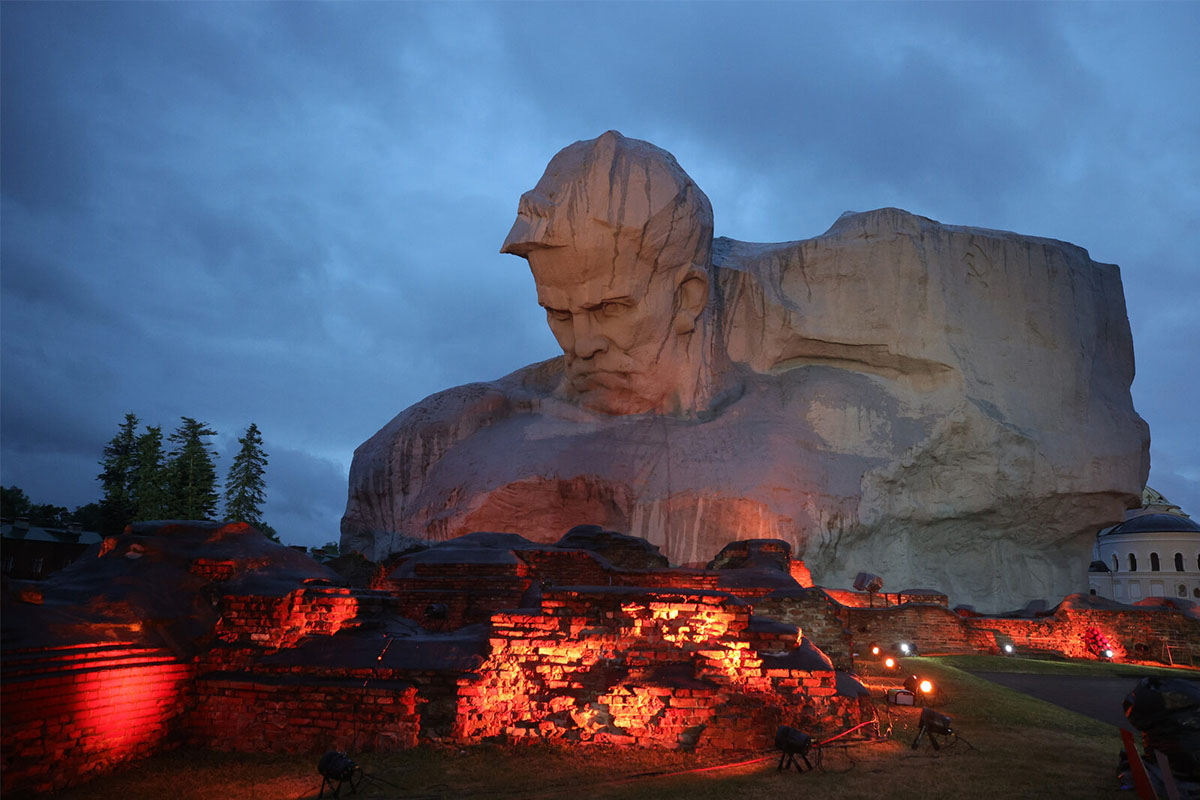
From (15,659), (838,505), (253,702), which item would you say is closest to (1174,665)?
(838,505)

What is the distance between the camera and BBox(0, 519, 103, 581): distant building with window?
25047mm

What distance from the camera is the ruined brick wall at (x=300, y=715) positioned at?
20.4ft

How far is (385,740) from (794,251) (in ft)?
79.7

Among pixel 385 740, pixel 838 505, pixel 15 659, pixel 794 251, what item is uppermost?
pixel 794 251

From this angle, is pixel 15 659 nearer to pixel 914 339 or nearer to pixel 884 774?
pixel 884 774

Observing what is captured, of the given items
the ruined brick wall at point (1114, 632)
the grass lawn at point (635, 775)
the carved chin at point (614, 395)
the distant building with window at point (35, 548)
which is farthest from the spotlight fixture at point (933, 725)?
the distant building with window at point (35, 548)

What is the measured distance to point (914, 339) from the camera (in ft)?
85.3

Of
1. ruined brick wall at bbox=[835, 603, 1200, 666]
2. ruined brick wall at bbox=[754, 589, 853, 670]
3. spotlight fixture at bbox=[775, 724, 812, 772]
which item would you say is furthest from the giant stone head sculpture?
spotlight fixture at bbox=[775, 724, 812, 772]

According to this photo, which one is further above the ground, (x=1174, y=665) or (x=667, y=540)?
(x=667, y=540)

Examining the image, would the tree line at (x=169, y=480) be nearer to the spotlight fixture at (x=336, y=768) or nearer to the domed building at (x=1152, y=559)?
the spotlight fixture at (x=336, y=768)

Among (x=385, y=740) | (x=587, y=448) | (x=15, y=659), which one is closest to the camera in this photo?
(x=15, y=659)

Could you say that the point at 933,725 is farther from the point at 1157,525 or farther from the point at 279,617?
the point at 1157,525

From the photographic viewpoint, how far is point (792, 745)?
5.48 m

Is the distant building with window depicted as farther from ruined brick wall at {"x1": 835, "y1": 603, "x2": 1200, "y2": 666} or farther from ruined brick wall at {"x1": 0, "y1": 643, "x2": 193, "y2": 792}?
ruined brick wall at {"x1": 835, "y1": 603, "x2": 1200, "y2": 666}
